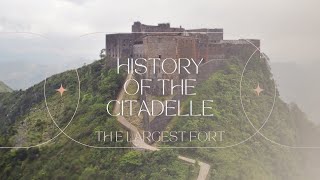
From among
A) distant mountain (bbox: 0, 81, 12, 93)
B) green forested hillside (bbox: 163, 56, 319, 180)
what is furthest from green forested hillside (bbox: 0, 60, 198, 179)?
distant mountain (bbox: 0, 81, 12, 93)

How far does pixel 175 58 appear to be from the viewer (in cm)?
1051

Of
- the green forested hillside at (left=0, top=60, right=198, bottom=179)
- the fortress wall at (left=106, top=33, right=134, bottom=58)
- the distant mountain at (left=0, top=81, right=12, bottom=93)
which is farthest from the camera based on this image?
the distant mountain at (left=0, top=81, right=12, bottom=93)

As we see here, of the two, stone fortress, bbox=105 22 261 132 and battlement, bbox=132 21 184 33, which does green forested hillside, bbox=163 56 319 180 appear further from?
battlement, bbox=132 21 184 33

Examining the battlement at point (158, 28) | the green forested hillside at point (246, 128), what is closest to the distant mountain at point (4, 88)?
the battlement at point (158, 28)

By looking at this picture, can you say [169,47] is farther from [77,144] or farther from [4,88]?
[4,88]

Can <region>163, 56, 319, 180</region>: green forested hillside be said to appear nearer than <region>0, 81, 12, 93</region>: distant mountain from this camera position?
Yes

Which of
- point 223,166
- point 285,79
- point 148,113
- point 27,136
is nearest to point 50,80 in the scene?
point 27,136

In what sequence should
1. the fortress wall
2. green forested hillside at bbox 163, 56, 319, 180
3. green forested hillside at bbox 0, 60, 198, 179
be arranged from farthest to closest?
the fortress wall < green forested hillside at bbox 163, 56, 319, 180 < green forested hillside at bbox 0, 60, 198, 179

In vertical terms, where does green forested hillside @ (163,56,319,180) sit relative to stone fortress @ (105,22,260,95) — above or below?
below

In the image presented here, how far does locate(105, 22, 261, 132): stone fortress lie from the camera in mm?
10438

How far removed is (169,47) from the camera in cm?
1045

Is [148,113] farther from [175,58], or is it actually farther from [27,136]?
[27,136]

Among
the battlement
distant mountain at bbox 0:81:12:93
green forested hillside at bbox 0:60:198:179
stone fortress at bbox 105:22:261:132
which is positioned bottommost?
green forested hillside at bbox 0:60:198:179

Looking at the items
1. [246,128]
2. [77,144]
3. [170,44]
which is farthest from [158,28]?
[77,144]
